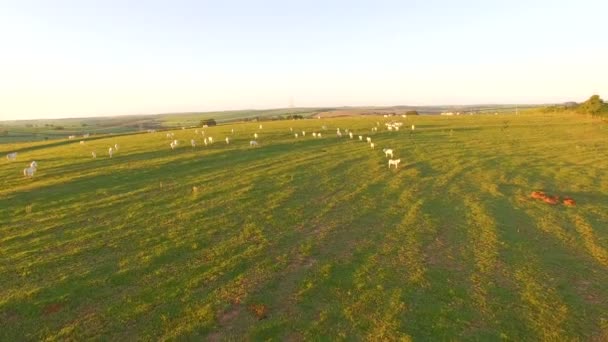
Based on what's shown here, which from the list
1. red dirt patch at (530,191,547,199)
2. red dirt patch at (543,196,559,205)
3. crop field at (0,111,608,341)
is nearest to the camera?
crop field at (0,111,608,341)

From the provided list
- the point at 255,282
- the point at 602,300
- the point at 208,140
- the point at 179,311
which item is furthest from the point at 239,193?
the point at 208,140

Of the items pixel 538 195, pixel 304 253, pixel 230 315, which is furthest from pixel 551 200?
pixel 230 315

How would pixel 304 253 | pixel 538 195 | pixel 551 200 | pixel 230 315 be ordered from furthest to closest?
pixel 538 195 < pixel 551 200 < pixel 304 253 < pixel 230 315

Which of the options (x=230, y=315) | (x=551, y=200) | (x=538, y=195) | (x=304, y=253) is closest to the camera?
(x=230, y=315)

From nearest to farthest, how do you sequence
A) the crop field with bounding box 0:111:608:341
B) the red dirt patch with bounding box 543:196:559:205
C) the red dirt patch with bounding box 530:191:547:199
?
the crop field with bounding box 0:111:608:341, the red dirt patch with bounding box 543:196:559:205, the red dirt patch with bounding box 530:191:547:199

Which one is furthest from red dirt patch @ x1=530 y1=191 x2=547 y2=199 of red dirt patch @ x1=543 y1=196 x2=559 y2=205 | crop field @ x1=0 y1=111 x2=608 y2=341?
crop field @ x1=0 y1=111 x2=608 y2=341

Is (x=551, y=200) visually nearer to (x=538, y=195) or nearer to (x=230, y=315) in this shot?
(x=538, y=195)

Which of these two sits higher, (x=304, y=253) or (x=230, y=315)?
(x=304, y=253)

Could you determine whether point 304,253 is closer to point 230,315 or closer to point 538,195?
point 230,315

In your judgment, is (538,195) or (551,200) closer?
(551,200)

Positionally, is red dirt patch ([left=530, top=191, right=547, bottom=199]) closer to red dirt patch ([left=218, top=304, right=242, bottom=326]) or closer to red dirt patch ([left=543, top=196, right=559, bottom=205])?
red dirt patch ([left=543, top=196, right=559, bottom=205])
